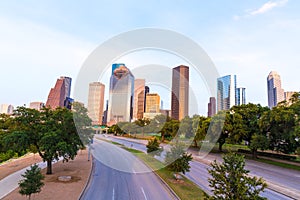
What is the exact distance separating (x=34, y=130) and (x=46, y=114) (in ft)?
7.37

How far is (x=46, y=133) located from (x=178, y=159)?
1320 centimetres

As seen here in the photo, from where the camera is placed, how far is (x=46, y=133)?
773 inches

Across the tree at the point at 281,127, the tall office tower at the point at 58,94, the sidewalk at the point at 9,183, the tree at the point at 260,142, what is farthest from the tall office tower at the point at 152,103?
the tall office tower at the point at 58,94

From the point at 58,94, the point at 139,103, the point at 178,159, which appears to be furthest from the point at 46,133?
the point at 58,94

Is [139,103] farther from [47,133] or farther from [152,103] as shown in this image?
A: [47,133]

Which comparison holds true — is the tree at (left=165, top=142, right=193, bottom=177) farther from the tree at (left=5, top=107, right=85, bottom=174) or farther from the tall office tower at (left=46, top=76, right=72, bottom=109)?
the tall office tower at (left=46, top=76, right=72, bottom=109)

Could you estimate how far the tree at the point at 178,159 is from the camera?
64.6ft

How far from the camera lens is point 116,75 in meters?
28.4

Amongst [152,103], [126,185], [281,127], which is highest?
[152,103]

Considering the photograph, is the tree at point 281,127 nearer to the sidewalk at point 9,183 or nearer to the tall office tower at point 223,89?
the tall office tower at point 223,89

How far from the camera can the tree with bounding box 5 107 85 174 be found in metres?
19.0

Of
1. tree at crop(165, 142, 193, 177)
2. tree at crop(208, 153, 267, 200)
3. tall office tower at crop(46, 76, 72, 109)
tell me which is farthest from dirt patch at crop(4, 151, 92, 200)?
tall office tower at crop(46, 76, 72, 109)

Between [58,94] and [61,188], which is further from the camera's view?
[58,94]

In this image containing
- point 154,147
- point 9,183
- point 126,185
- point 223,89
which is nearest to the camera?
point 126,185
